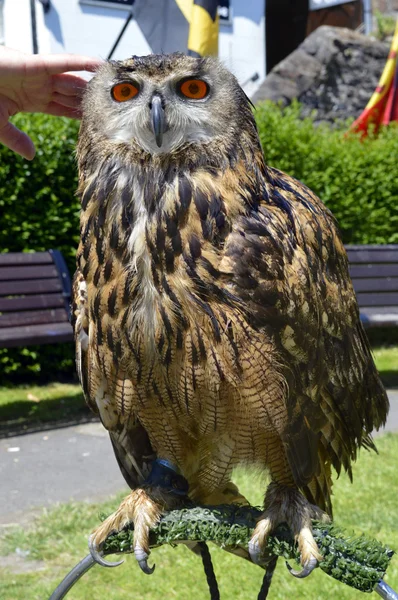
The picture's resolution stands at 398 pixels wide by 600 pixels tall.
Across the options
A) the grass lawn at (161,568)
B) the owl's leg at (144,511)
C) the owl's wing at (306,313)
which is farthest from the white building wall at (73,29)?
the owl's leg at (144,511)

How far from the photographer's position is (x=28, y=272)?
5.66m

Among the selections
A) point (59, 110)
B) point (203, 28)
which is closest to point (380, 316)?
point (203, 28)

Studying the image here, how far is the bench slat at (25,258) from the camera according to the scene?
563 centimetres

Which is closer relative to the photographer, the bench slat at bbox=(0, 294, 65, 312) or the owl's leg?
the owl's leg

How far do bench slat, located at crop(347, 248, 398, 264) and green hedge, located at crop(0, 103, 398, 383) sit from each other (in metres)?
1.46

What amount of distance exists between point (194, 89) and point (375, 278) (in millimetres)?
5032

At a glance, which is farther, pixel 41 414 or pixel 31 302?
pixel 41 414

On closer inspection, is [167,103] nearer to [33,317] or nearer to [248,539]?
[248,539]

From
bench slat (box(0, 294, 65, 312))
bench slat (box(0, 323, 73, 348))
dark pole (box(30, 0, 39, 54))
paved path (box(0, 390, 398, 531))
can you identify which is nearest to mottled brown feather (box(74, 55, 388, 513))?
paved path (box(0, 390, 398, 531))

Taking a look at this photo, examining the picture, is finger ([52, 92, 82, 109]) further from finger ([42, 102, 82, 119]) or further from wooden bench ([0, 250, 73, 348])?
wooden bench ([0, 250, 73, 348])

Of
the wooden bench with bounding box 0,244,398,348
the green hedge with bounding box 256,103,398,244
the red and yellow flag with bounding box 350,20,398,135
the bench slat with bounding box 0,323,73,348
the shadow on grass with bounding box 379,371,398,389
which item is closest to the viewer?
the bench slat with bounding box 0,323,73,348

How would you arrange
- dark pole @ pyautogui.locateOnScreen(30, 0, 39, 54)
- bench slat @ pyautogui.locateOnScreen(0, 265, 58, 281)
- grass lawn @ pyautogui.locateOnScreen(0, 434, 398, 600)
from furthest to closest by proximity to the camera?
dark pole @ pyautogui.locateOnScreen(30, 0, 39, 54)
bench slat @ pyautogui.locateOnScreen(0, 265, 58, 281)
grass lawn @ pyautogui.locateOnScreen(0, 434, 398, 600)

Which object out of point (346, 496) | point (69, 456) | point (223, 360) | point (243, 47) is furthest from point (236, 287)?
point (243, 47)

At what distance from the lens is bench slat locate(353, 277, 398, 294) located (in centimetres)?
651
